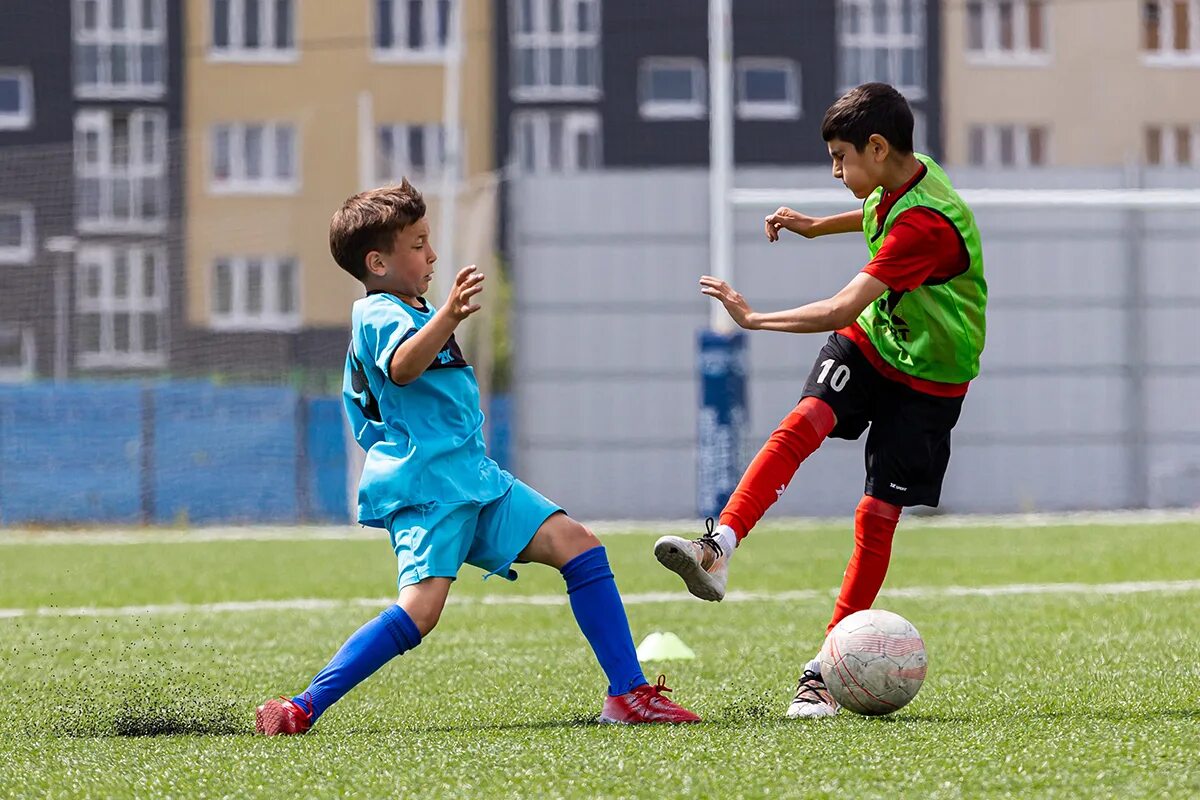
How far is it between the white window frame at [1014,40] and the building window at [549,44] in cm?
752

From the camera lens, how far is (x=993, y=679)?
4.96 metres

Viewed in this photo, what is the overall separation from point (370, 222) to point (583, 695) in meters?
1.47

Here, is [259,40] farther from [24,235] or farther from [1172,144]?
[1172,144]

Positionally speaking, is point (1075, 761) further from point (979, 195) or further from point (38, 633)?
point (979, 195)

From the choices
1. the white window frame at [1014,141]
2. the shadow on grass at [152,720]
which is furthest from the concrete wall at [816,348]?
the shadow on grass at [152,720]

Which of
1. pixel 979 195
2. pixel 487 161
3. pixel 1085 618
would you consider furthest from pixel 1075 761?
pixel 487 161

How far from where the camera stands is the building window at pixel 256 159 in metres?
33.4

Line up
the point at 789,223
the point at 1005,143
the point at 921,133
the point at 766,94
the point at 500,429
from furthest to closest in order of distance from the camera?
the point at 1005,143
the point at 766,94
the point at 921,133
the point at 500,429
the point at 789,223

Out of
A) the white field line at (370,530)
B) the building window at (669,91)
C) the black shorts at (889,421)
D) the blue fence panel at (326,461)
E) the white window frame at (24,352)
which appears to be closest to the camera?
the black shorts at (889,421)

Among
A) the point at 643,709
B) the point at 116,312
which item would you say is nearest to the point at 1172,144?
the point at 116,312

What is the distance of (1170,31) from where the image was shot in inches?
1361

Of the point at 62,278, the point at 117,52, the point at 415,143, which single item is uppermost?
the point at 117,52

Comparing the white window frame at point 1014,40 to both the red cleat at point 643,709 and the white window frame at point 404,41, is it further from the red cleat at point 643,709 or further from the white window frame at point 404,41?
the red cleat at point 643,709

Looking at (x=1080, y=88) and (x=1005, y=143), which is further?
(x=1005, y=143)
